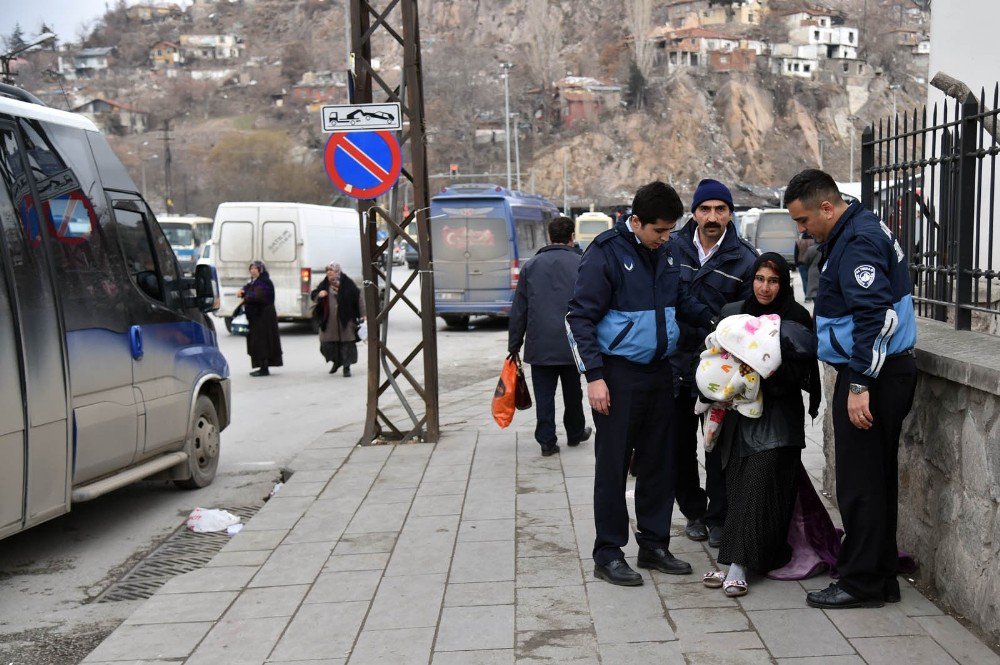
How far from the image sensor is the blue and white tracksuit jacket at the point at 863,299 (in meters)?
4.29

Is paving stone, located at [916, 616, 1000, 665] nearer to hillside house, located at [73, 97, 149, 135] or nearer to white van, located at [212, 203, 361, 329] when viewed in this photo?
white van, located at [212, 203, 361, 329]

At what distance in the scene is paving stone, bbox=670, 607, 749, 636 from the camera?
443 centimetres

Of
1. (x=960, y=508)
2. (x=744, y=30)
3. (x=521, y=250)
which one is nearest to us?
(x=960, y=508)

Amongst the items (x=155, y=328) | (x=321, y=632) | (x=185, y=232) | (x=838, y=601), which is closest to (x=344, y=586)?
(x=321, y=632)

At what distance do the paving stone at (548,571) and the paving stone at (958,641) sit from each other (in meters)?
1.55

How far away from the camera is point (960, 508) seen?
447cm

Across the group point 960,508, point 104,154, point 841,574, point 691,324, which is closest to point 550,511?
point 691,324

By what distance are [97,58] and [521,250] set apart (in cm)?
19396

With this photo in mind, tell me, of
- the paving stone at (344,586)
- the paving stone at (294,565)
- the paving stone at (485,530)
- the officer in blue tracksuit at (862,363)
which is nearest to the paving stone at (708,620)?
the officer in blue tracksuit at (862,363)

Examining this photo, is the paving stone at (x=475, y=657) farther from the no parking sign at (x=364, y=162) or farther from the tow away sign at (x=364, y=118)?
the tow away sign at (x=364, y=118)

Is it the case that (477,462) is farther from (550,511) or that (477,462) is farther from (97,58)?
(97,58)

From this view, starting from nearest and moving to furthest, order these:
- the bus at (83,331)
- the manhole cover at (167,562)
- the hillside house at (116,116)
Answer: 1. the bus at (83,331)
2. the manhole cover at (167,562)
3. the hillside house at (116,116)

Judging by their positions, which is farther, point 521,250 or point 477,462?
point 521,250

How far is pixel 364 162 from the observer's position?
875 cm
